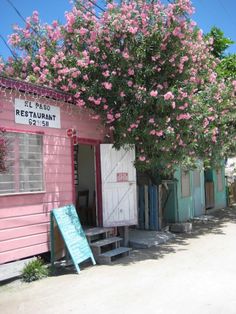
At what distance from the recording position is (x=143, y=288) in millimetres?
6855

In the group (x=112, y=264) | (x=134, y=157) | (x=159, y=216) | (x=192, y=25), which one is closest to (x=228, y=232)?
(x=159, y=216)

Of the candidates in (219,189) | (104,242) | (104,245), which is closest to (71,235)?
(104,242)

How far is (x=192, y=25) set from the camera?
32.3 feet

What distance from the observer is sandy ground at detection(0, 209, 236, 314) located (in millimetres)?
5926

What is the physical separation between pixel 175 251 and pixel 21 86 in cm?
521

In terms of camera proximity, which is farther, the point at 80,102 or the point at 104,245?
the point at 104,245

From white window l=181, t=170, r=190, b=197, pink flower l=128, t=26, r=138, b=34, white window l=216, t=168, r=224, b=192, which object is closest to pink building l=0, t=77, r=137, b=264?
pink flower l=128, t=26, r=138, b=34

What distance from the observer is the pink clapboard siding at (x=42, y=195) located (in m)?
7.99

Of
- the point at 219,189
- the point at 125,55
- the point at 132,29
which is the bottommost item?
the point at 219,189

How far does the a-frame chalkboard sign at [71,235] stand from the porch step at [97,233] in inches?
19.8

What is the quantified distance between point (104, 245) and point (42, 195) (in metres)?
1.94

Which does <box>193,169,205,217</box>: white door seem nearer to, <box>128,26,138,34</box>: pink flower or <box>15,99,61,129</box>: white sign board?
<box>128,26,138,34</box>: pink flower

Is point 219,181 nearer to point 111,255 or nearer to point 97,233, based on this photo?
point 97,233

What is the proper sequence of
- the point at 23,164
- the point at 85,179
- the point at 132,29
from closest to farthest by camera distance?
the point at 23,164 < the point at 132,29 < the point at 85,179
